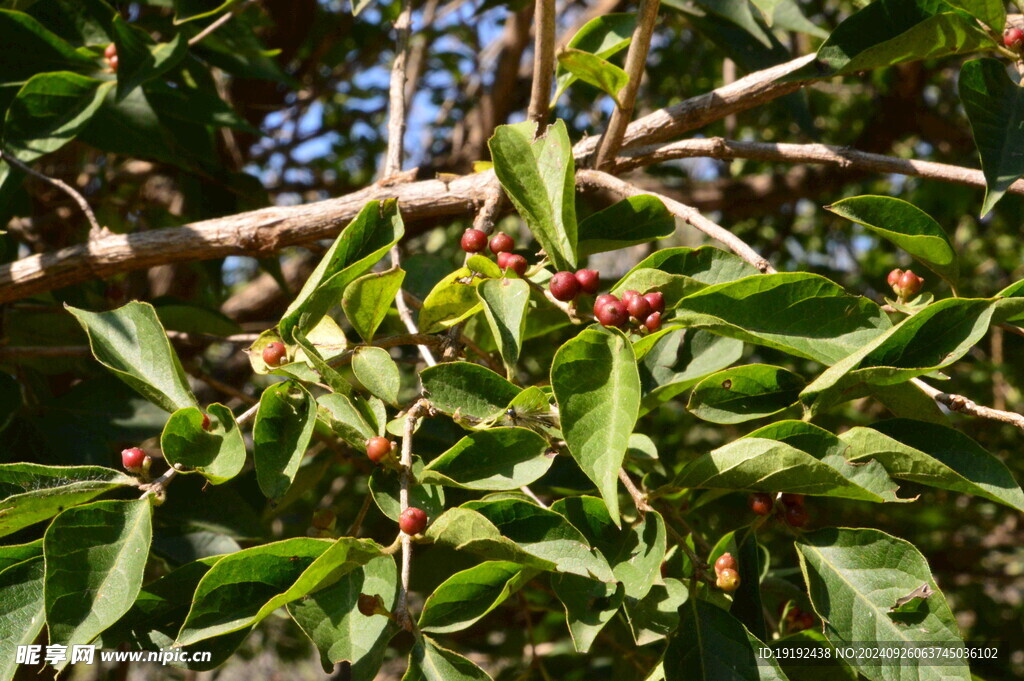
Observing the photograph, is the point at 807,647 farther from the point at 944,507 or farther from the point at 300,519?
the point at 944,507

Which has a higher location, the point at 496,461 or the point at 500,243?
the point at 500,243

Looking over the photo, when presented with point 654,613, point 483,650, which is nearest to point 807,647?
point 654,613

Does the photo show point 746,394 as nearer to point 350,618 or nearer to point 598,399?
point 598,399

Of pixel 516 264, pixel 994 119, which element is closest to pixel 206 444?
pixel 516 264

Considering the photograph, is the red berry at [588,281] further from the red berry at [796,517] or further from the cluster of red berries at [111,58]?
the cluster of red berries at [111,58]

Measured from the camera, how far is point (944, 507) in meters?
2.94

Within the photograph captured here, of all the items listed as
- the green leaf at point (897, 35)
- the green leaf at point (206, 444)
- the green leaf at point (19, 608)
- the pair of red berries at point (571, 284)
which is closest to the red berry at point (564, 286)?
the pair of red berries at point (571, 284)

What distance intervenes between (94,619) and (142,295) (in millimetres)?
1873

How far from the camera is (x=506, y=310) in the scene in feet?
3.26

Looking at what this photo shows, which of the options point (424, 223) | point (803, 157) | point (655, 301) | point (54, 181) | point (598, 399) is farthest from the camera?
point (424, 223)

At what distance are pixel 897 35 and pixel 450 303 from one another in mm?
758

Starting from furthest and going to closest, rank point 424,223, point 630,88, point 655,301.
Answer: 1. point 424,223
2. point 630,88
3. point 655,301

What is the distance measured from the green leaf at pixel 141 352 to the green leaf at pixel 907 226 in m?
0.89

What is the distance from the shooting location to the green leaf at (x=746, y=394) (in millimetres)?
1024
